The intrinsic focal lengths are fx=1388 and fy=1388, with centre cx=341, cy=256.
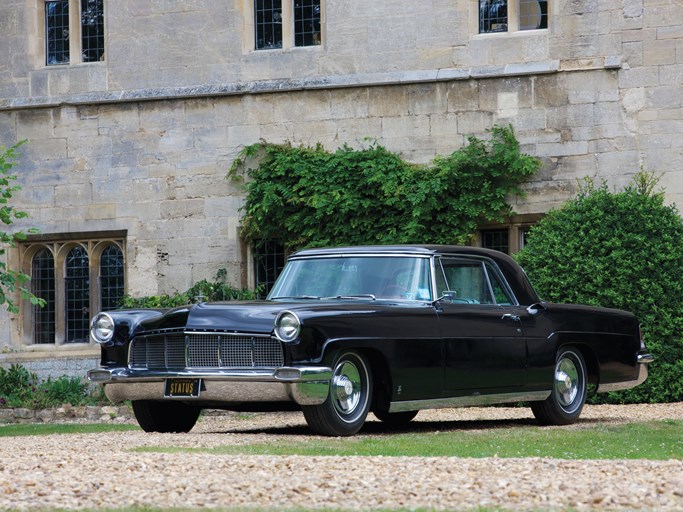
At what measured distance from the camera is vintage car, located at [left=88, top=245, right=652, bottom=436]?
10.1 metres

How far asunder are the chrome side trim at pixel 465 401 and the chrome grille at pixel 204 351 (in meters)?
1.09

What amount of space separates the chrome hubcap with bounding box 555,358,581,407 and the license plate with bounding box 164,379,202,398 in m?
3.60

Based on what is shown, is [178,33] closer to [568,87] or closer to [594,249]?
[568,87]

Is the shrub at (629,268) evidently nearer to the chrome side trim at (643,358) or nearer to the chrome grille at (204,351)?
the chrome side trim at (643,358)

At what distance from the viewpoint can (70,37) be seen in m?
19.7

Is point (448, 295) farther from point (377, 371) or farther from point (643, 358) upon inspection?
point (643, 358)

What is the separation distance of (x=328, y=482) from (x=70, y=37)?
14.2 metres

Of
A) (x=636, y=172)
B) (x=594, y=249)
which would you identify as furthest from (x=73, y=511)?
(x=636, y=172)

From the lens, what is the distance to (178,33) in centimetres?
1906

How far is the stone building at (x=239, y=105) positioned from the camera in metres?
17.2

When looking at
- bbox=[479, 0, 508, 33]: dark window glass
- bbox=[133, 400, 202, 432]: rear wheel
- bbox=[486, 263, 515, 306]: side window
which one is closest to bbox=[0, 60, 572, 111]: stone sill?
bbox=[479, 0, 508, 33]: dark window glass

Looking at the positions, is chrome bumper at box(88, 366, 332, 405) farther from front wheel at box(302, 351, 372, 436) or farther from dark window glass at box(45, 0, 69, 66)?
dark window glass at box(45, 0, 69, 66)

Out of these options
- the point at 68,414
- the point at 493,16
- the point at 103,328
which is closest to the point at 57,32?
the point at 68,414

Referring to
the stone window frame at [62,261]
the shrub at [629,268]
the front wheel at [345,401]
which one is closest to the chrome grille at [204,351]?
the front wheel at [345,401]
